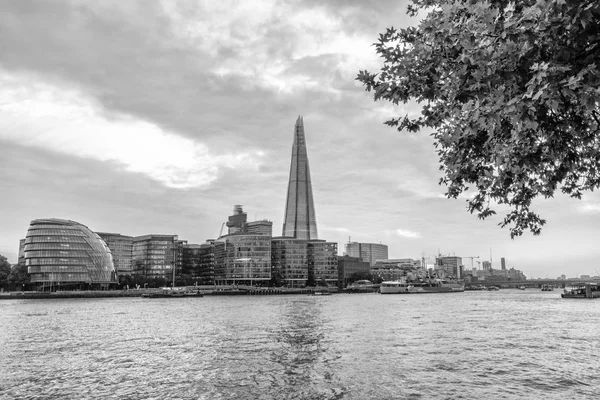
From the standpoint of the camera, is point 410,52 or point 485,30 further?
point 410,52

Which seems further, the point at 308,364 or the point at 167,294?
the point at 167,294

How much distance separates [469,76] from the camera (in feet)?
24.6

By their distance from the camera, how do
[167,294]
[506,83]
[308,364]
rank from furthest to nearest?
[167,294]
[308,364]
[506,83]

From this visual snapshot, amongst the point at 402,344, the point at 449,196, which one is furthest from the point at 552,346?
the point at 449,196

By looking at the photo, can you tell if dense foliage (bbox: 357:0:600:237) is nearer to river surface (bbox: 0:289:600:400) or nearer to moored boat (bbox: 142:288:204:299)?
river surface (bbox: 0:289:600:400)

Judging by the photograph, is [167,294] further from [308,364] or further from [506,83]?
[506,83]

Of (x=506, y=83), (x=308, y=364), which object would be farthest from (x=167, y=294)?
(x=506, y=83)

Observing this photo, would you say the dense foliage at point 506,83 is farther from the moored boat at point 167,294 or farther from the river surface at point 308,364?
the moored boat at point 167,294

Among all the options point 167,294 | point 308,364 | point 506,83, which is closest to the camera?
point 506,83

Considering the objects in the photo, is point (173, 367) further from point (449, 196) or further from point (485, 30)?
point (485, 30)

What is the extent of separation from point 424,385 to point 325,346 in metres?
14.8

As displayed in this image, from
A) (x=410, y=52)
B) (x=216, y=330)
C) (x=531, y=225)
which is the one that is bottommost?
(x=216, y=330)

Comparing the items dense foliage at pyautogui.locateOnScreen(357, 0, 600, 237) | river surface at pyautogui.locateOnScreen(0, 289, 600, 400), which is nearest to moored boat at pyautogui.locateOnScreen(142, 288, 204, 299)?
river surface at pyautogui.locateOnScreen(0, 289, 600, 400)

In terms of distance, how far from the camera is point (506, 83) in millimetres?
6969
